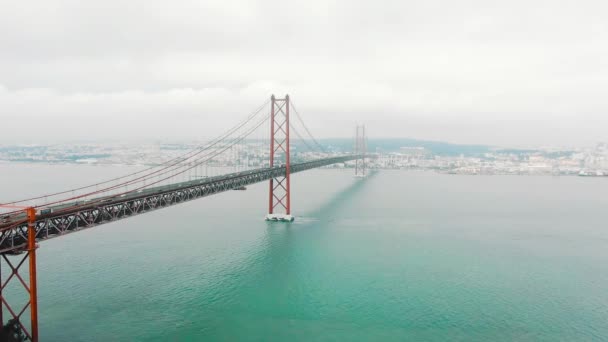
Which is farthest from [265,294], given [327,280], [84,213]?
[84,213]

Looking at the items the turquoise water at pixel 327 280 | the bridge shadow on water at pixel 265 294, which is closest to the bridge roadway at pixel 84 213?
the turquoise water at pixel 327 280

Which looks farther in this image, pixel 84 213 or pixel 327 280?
pixel 327 280

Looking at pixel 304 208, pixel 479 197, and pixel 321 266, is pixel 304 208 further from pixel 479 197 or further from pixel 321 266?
pixel 479 197

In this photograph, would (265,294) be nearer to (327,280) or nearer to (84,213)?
(327,280)

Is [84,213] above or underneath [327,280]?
above

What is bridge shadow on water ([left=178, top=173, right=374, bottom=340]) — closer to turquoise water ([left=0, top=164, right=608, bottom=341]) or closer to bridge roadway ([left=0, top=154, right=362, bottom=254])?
turquoise water ([left=0, top=164, right=608, bottom=341])

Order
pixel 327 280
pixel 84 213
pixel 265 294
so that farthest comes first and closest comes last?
pixel 327 280 < pixel 265 294 < pixel 84 213

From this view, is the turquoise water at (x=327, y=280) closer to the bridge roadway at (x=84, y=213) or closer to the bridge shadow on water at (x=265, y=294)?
the bridge shadow on water at (x=265, y=294)
